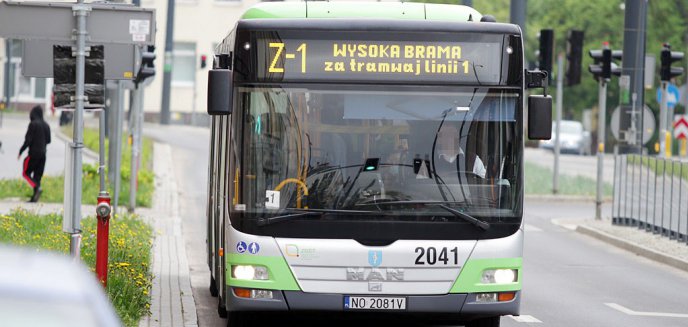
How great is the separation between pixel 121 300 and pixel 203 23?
215ft

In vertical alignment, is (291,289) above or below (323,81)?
below

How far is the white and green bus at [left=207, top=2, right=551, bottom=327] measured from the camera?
10.8 m

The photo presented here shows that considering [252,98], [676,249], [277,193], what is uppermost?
[252,98]

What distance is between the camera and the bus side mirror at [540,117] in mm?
10836

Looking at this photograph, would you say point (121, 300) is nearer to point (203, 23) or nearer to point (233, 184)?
point (233, 184)

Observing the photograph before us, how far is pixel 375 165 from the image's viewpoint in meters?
10.9

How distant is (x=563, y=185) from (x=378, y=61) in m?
24.9

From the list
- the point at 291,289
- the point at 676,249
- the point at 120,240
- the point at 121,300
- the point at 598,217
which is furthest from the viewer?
the point at 598,217

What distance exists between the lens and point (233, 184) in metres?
11.0

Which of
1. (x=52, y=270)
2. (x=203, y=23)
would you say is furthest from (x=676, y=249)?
(x=203, y=23)

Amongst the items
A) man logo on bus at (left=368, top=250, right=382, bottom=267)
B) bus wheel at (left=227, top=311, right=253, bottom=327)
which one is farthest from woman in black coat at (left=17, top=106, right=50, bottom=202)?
man logo on bus at (left=368, top=250, right=382, bottom=267)

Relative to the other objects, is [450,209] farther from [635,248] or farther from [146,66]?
[146,66]

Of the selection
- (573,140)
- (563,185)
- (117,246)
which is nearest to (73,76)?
(117,246)

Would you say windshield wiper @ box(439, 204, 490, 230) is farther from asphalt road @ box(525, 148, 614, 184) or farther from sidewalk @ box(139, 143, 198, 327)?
asphalt road @ box(525, 148, 614, 184)
